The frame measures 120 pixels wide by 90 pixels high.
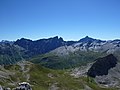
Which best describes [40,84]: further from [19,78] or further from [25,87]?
[25,87]

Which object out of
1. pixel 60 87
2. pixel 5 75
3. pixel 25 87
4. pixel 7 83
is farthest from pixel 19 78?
pixel 25 87

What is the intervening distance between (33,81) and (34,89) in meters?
30.6

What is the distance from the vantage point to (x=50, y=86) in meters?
193

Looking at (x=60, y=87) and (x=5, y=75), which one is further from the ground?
(x=5, y=75)

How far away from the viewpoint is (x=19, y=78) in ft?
642

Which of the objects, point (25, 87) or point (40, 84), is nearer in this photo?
point (25, 87)

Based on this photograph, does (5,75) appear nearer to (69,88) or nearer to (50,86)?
(50,86)

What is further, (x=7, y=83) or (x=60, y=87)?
(x=60, y=87)

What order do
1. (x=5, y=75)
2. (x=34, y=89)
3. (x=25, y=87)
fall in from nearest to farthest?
(x=25, y=87)
(x=34, y=89)
(x=5, y=75)

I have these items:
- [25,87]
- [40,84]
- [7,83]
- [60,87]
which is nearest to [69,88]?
[60,87]

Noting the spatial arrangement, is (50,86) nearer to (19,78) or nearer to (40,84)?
(40,84)

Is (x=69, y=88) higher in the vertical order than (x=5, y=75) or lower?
lower

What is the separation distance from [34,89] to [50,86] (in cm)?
2642

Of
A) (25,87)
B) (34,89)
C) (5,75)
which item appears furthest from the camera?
(5,75)
